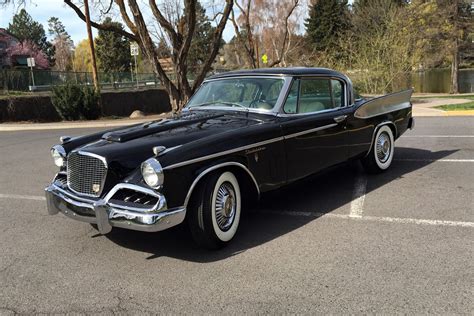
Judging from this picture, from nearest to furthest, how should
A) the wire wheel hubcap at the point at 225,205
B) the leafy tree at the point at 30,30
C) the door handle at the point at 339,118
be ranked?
the wire wheel hubcap at the point at 225,205 → the door handle at the point at 339,118 → the leafy tree at the point at 30,30

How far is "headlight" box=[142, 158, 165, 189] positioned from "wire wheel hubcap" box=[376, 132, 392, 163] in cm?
412

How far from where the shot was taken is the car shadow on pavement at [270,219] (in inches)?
164

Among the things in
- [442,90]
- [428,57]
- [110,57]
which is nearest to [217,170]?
[428,57]

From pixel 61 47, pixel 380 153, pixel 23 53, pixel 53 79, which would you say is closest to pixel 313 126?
pixel 380 153

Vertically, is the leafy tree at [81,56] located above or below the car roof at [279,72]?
above

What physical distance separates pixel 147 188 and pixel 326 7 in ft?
200

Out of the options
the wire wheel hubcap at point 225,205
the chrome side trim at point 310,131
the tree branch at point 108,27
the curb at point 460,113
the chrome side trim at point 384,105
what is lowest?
the curb at point 460,113

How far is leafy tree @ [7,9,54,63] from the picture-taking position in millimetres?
100000

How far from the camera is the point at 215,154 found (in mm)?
4000

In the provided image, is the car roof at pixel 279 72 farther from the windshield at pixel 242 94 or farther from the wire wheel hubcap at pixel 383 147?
the wire wheel hubcap at pixel 383 147

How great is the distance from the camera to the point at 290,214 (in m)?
5.08

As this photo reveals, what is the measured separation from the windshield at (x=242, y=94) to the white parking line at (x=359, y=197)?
1.50 m

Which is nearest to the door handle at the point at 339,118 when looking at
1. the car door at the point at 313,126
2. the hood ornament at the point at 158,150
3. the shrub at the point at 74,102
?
the car door at the point at 313,126

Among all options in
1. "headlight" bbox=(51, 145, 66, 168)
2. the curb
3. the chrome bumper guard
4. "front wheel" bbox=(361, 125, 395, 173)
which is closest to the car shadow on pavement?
"front wheel" bbox=(361, 125, 395, 173)
